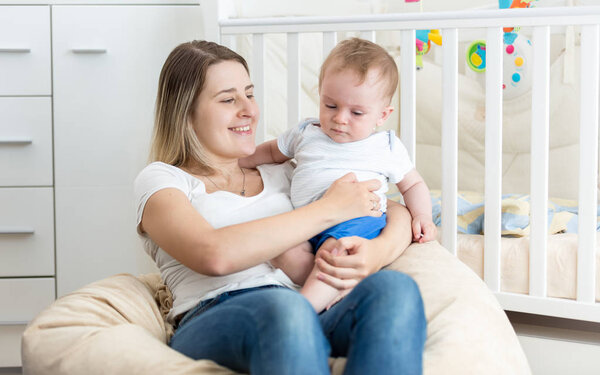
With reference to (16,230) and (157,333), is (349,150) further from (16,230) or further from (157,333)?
(16,230)

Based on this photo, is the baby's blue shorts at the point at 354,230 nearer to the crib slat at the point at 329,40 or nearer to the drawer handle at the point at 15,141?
the crib slat at the point at 329,40

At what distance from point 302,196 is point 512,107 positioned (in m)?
1.32

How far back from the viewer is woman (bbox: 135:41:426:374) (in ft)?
2.93

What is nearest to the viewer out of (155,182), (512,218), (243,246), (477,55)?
(243,246)

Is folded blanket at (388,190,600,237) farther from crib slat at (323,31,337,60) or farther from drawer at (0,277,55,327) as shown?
Answer: drawer at (0,277,55,327)

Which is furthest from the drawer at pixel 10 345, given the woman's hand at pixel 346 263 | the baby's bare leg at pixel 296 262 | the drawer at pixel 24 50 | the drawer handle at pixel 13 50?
the woman's hand at pixel 346 263

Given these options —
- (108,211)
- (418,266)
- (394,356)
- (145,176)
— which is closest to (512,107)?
(418,266)

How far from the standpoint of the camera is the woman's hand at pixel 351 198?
1244 millimetres

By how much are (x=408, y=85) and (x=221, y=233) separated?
2.56 ft

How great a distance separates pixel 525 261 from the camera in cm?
169

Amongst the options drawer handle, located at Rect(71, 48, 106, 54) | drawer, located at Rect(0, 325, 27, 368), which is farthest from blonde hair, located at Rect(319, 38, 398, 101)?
drawer, located at Rect(0, 325, 27, 368)

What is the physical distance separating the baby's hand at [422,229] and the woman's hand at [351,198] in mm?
145

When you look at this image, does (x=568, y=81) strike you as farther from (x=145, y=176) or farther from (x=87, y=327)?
(x=87, y=327)

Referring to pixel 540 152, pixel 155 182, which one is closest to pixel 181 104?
pixel 155 182
